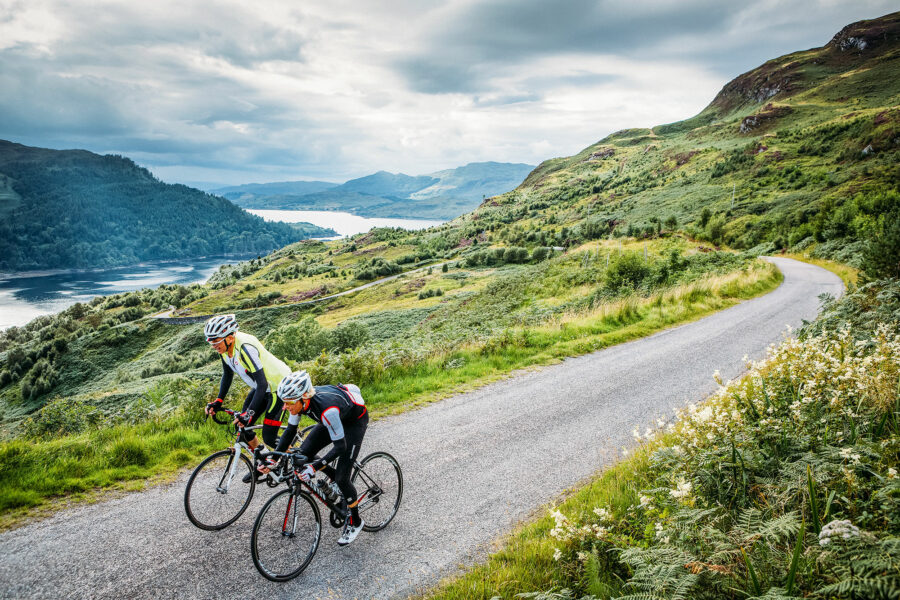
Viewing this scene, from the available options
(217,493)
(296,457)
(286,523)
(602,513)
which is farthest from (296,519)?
(602,513)

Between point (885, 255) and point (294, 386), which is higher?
point (885, 255)

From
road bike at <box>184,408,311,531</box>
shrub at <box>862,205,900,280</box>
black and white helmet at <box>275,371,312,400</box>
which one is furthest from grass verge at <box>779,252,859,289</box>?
road bike at <box>184,408,311,531</box>

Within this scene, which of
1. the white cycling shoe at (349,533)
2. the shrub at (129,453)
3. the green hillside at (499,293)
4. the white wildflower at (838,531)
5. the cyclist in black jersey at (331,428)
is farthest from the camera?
the green hillside at (499,293)

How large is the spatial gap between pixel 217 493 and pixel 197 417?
3099 millimetres

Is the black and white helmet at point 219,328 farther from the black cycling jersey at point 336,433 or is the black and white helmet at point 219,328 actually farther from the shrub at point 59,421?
the shrub at point 59,421

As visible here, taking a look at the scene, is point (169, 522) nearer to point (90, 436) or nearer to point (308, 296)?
point (90, 436)

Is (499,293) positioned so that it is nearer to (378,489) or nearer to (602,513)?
(378,489)

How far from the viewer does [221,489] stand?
599cm

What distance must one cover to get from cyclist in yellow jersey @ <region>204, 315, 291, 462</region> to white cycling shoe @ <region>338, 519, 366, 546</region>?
168 cm

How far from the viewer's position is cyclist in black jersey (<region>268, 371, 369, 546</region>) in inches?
203

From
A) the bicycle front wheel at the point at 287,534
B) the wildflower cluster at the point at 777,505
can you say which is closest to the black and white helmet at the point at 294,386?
the bicycle front wheel at the point at 287,534

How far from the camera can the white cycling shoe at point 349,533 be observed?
5.46m

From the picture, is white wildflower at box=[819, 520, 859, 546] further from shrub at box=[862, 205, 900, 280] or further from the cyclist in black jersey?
shrub at box=[862, 205, 900, 280]

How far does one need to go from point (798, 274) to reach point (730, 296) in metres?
14.0
